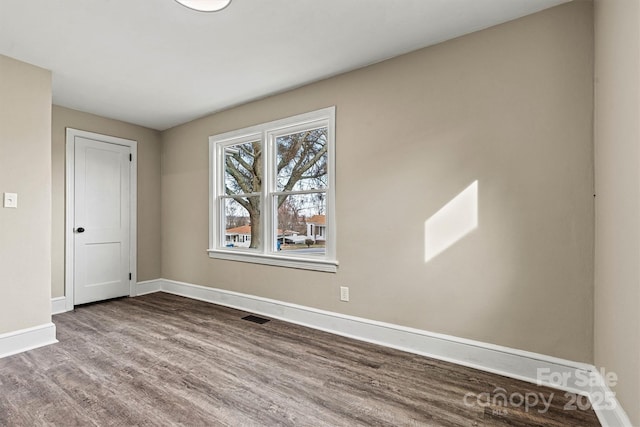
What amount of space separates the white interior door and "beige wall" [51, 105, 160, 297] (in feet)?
0.50

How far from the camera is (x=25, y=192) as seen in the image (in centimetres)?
278

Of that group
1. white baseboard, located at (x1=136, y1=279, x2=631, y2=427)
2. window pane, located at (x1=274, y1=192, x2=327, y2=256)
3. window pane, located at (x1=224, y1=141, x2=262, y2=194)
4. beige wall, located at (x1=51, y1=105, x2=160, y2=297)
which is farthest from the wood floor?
window pane, located at (x1=224, y1=141, x2=262, y2=194)

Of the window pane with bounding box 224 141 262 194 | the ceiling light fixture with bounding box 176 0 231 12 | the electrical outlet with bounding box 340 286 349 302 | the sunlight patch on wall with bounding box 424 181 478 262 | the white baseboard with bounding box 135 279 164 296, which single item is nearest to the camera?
the ceiling light fixture with bounding box 176 0 231 12

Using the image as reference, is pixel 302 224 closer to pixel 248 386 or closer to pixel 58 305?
pixel 248 386

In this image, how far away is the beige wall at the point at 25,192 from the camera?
2.67 metres

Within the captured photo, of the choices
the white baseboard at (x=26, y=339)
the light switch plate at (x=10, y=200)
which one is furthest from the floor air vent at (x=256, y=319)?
the light switch plate at (x=10, y=200)

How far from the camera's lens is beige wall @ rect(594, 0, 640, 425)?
1389 millimetres

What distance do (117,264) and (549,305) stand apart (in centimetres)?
492

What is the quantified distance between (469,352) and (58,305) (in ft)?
14.6

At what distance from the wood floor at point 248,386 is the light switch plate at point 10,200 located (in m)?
1.24

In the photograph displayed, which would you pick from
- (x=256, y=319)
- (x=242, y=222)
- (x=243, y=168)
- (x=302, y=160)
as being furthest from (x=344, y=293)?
(x=243, y=168)

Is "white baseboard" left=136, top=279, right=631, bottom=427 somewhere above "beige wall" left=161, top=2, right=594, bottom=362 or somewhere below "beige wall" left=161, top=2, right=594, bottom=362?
below

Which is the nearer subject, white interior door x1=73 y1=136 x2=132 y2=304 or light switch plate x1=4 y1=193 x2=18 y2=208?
light switch plate x1=4 y1=193 x2=18 y2=208

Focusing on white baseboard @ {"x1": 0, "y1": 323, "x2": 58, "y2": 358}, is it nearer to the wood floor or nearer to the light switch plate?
the wood floor
